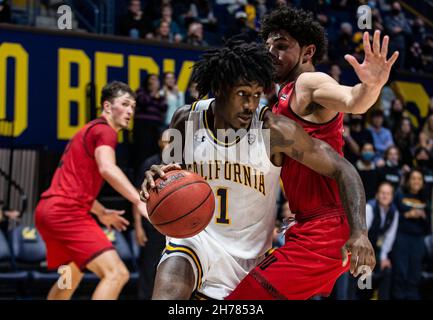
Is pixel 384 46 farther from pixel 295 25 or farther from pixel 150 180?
pixel 150 180

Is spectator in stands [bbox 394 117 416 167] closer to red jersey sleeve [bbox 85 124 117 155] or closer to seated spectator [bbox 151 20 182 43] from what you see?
seated spectator [bbox 151 20 182 43]

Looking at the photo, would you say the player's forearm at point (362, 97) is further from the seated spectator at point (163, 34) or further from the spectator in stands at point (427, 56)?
the spectator in stands at point (427, 56)

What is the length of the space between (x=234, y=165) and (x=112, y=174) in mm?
2229

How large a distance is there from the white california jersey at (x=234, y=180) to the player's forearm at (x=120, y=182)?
1.87 meters

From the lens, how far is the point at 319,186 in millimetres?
3773

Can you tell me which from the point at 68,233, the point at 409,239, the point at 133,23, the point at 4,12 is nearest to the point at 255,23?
the point at 133,23

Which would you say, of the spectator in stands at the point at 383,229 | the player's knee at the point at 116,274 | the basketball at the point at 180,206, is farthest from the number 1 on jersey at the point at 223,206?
the spectator in stands at the point at 383,229

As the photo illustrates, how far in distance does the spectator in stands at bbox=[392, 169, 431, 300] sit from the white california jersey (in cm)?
566

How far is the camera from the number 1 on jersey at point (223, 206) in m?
3.80

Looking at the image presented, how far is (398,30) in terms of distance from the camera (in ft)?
43.7

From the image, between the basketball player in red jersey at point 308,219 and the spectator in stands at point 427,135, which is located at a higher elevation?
the basketball player in red jersey at point 308,219

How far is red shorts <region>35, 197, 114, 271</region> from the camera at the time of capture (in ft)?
19.2

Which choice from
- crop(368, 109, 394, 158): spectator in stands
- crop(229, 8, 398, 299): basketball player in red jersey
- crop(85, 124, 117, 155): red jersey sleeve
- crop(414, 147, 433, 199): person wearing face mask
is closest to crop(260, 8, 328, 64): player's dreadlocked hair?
crop(229, 8, 398, 299): basketball player in red jersey

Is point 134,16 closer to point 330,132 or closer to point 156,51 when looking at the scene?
point 156,51
